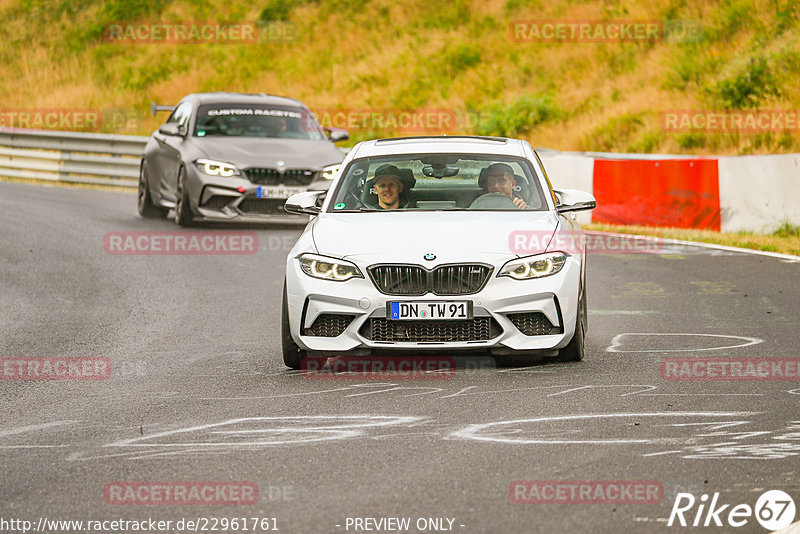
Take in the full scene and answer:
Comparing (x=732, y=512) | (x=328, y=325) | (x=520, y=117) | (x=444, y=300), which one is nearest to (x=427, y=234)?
(x=444, y=300)

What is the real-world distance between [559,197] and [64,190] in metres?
17.0

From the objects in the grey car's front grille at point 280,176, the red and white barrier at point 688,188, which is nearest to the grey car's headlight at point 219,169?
the grey car's front grille at point 280,176

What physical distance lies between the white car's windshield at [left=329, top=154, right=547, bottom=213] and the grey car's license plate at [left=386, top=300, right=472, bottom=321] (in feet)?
4.14

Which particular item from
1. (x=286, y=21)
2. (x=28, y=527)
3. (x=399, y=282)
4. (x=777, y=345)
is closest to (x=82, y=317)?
(x=399, y=282)

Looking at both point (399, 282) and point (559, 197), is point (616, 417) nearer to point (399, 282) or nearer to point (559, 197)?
point (399, 282)

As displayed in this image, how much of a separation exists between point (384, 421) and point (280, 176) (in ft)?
34.4

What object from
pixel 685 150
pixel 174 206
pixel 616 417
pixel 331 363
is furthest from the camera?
pixel 685 150

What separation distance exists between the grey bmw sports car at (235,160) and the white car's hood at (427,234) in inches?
315

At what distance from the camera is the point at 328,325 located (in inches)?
334

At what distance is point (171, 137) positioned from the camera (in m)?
18.7

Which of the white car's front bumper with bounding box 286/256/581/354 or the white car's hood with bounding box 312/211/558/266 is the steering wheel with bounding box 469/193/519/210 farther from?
the white car's front bumper with bounding box 286/256/581/354

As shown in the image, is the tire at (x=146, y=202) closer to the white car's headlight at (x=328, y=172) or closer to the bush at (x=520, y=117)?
the white car's headlight at (x=328, y=172)

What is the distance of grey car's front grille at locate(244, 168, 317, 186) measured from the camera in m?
17.3

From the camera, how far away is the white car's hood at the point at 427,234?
8.42 meters
